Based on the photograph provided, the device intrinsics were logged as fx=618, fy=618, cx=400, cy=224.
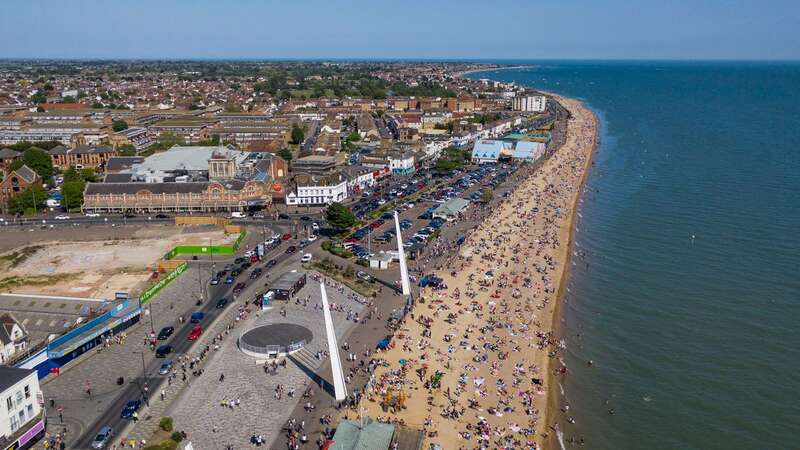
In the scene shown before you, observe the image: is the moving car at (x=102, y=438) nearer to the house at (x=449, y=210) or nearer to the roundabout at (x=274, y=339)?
the roundabout at (x=274, y=339)

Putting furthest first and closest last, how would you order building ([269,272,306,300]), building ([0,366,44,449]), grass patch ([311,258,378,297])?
grass patch ([311,258,378,297]) → building ([269,272,306,300]) → building ([0,366,44,449])

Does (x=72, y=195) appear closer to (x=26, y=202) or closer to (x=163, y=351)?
(x=26, y=202)

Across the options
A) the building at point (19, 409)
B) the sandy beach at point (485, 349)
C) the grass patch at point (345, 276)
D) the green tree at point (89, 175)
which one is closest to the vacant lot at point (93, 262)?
the grass patch at point (345, 276)

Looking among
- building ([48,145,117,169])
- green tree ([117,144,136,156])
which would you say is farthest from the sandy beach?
building ([48,145,117,169])

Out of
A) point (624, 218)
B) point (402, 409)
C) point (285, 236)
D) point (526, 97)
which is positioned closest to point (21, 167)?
point (285, 236)

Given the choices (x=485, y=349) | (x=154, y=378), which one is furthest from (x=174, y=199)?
(x=485, y=349)

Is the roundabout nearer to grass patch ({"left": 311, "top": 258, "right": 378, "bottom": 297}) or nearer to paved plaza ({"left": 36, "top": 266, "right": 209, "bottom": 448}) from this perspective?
paved plaza ({"left": 36, "top": 266, "right": 209, "bottom": 448})
